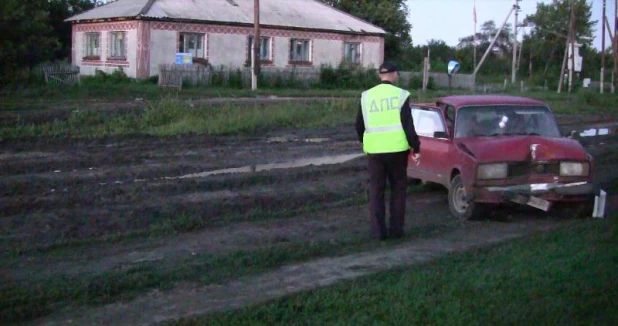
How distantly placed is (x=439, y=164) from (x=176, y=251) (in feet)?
14.6

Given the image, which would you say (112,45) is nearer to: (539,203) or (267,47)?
(267,47)

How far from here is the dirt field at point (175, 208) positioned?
351 inches

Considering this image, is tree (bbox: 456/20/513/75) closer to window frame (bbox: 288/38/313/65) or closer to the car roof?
window frame (bbox: 288/38/313/65)

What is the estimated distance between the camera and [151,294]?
296 inches

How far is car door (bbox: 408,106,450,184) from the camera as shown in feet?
40.2

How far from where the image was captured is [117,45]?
4588cm

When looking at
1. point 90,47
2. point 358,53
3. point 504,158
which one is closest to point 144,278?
point 504,158

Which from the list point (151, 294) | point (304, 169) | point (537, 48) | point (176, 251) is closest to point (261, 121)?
point (304, 169)

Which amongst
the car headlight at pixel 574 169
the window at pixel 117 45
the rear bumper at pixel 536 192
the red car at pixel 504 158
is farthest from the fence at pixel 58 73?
the car headlight at pixel 574 169

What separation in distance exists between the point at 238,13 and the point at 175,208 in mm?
37875

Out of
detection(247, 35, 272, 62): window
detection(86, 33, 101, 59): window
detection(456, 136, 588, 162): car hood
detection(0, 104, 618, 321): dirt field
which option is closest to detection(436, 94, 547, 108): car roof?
detection(456, 136, 588, 162): car hood

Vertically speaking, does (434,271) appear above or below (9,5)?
below

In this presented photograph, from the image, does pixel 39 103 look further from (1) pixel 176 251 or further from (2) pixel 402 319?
(2) pixel 402 319

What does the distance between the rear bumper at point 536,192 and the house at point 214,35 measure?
34015 mm
